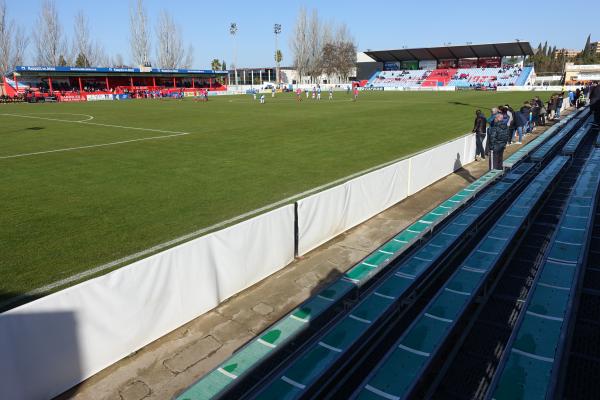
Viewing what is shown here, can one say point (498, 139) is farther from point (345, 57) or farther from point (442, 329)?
point (345, 57)

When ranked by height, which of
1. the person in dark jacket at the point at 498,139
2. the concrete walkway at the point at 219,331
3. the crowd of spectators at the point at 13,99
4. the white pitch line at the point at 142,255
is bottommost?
the concrete walkway at the point at 219,331

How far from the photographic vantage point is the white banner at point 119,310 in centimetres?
388

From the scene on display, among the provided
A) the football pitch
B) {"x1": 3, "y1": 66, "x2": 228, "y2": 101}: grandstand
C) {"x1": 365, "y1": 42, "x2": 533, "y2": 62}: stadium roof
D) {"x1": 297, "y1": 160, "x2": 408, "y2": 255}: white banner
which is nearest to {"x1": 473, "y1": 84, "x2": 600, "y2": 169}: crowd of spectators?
the football pitch

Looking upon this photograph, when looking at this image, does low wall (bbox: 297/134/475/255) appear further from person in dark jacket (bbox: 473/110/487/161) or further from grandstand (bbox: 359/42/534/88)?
grandstand (bbox: 359/42/534/88)

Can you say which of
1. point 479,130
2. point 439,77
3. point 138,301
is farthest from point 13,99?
point 439,77

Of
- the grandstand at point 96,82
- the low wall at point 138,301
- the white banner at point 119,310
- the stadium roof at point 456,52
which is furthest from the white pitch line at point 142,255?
the stadium roof at point 456,52

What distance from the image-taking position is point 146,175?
13039 mm

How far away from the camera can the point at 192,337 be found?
5168mm

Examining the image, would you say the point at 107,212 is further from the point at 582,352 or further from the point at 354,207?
the point at 582,352

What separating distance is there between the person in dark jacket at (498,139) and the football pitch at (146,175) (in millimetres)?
3822

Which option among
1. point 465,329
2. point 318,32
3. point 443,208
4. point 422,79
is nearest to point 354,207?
point 443,208

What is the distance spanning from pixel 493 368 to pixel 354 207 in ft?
15.2

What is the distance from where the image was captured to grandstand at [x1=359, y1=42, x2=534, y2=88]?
77125 millimetres

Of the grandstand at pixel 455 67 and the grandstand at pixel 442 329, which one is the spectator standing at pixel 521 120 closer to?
the grandstand at pixel 442 329
